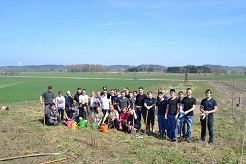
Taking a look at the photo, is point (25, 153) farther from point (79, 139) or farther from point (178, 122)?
point (178, 122)

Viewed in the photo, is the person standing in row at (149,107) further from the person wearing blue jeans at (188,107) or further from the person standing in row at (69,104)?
the person standing in row at (69,104)

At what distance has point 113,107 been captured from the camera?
35.3 feet

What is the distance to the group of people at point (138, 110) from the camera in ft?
27.5

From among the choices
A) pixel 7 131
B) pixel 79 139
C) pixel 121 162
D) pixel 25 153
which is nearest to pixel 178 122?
pixel 121 162

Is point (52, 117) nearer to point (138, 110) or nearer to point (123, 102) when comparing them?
point (123, 102)

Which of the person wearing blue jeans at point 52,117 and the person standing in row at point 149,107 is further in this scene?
the person wearing blue jeans at point 52,117

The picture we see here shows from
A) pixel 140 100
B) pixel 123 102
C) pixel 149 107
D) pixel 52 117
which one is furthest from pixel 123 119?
pixel 52 117

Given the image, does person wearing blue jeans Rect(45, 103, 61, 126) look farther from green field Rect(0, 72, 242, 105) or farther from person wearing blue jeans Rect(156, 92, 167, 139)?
green field Rect(0, 72, 242, 105)

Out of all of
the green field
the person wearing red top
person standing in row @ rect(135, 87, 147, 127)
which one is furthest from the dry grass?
the green field

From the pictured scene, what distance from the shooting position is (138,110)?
10.0 m

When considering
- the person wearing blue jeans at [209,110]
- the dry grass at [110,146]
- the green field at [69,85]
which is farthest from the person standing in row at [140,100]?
the green field at [69,85]

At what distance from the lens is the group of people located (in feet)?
27.5

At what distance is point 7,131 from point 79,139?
11.5 feet

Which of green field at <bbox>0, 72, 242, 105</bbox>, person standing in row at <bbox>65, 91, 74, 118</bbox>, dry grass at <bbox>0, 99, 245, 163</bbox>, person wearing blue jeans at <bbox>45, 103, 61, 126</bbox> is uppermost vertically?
person standing in row at <bbox>65, 91, 74, 118</bbox>
